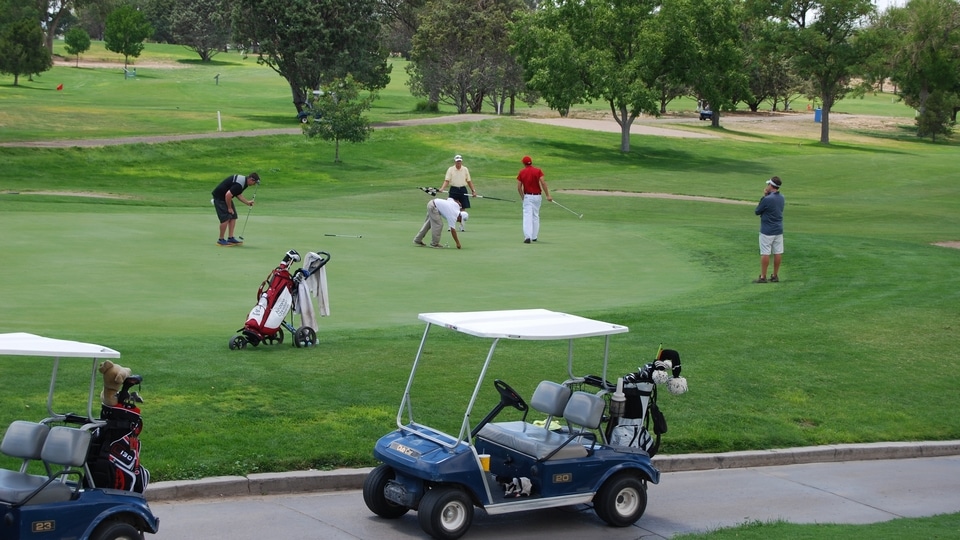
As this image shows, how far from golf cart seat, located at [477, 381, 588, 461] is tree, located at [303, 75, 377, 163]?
38960 mm

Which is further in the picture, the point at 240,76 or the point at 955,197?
the point at 240,76

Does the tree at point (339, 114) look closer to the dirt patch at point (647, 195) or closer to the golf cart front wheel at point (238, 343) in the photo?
the dirt patch at point (647, 195)

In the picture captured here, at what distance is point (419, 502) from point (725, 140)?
62.5 metres

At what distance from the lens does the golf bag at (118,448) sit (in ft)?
25.7

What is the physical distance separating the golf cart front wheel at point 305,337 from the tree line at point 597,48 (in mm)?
34670

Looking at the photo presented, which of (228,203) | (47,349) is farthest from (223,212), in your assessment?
(47,349)

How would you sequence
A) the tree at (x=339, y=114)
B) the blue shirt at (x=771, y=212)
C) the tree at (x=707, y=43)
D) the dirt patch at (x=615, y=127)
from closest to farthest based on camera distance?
1. the blue shirt at (x=771, y=212)
2. the tree at (x=339, y=114)
3. the tree at (x=707, y=43)
4. the dirt patch at (x=615, y=127)

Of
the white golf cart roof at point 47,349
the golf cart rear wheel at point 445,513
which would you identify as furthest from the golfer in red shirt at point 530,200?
the white golf cart roof at point 47,349

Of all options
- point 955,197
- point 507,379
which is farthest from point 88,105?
point 507,379

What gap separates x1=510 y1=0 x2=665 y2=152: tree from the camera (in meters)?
55.8

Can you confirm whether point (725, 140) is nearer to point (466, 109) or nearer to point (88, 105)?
point (466, 109)

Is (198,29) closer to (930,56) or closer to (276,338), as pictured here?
(930,56)

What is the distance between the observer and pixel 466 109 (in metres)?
77.8

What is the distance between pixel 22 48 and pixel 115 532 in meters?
74.8
